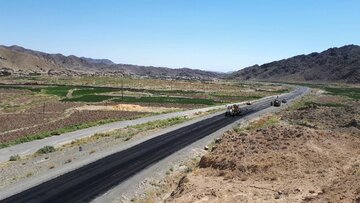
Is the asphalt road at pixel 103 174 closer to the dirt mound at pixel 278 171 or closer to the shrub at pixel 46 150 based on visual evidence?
the dirt mound at pixel 278 171

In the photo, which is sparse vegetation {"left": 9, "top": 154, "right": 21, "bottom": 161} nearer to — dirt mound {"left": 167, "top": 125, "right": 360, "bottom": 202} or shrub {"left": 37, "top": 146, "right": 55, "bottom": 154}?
shrub {"left": 37, "top": 146, "right": 55, "bottom": 154}

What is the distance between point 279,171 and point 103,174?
11.0 m

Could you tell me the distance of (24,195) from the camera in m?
25.2

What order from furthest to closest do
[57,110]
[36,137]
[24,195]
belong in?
1. [57,110]
2. [36,137]
3. [24,195]

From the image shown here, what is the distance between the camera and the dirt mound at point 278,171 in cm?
2192

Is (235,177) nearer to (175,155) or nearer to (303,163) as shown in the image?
(303,163)

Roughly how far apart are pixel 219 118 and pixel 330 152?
34154 mm

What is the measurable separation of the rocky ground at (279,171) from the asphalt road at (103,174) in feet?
14.3

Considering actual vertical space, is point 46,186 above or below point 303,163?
below

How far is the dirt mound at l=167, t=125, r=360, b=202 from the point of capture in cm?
2192

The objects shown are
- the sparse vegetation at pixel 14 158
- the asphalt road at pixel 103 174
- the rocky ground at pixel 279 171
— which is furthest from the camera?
the sparse vegetation at pixel 14 158

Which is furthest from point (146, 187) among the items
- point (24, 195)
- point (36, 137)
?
point (36, 137)

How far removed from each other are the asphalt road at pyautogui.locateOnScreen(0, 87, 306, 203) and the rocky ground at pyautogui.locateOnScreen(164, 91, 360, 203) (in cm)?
435

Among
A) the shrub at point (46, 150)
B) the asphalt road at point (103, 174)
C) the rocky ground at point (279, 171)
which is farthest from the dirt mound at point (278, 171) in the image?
the shrub at point (46, 150)
